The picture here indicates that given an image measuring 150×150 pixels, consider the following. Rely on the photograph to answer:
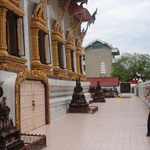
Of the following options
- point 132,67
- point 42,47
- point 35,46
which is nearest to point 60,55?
point 42,47

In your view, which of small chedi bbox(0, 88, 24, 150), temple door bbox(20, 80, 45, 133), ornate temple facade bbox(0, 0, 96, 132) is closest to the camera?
small chedi bbox(0, 88, 24, 150)

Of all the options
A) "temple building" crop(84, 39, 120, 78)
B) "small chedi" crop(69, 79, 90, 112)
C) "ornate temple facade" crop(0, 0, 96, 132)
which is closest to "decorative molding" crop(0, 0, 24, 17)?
"ornate temple facade" crop(0, 0, 96, 132)

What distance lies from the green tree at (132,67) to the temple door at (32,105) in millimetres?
29070

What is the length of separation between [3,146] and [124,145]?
242 cm

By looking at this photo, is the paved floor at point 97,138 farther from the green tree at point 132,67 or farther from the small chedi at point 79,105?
the green tree at point 132,67

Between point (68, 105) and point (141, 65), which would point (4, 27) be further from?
point (141, 65)

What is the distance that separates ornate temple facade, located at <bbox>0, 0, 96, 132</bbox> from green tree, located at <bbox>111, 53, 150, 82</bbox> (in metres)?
24.5

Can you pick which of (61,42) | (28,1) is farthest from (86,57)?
(28,1)

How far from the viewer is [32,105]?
7.27 m

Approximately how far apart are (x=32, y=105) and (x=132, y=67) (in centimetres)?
3067

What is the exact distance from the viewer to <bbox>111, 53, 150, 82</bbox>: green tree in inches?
1412

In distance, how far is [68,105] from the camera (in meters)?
11.6

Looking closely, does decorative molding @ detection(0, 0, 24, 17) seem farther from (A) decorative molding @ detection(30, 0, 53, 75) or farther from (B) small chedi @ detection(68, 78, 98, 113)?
(B) small chedi @ detection(68, 78, 98, 113)

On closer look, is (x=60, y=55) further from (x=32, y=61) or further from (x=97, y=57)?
(x=97, y=57)
